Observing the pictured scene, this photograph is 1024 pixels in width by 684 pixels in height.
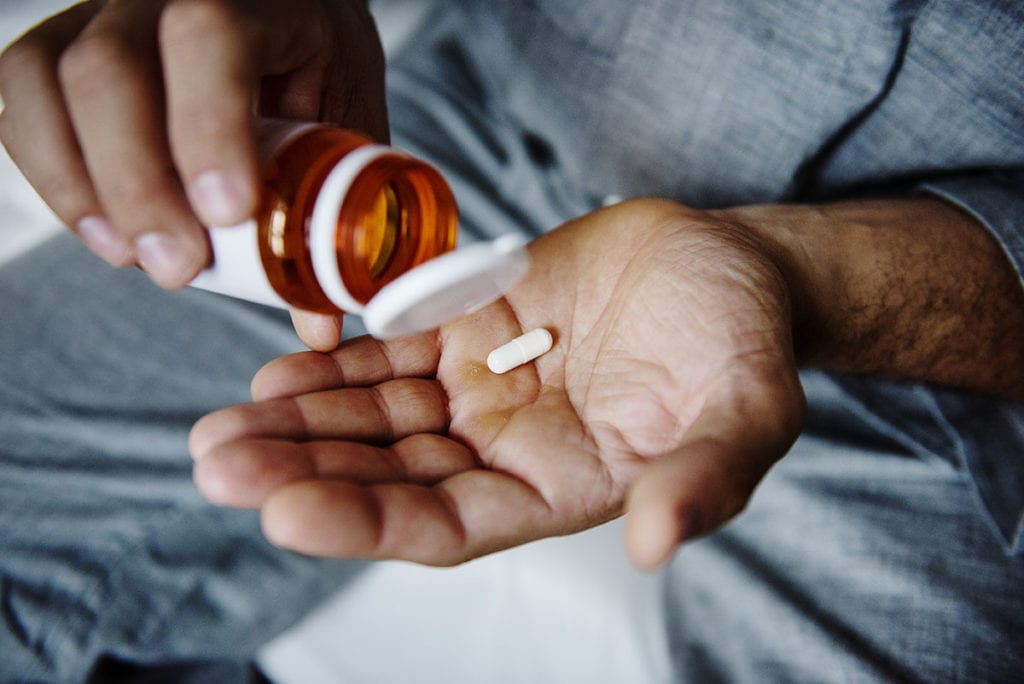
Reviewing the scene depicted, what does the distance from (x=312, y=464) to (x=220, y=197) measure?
28cm

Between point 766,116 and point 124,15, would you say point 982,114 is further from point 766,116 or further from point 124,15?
point 124,15

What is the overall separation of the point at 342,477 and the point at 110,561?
513 millimetres

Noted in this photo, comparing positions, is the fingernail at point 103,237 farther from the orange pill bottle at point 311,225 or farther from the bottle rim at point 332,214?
the bottle rim at point 332,214

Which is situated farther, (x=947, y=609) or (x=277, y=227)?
(x=947, y=609)

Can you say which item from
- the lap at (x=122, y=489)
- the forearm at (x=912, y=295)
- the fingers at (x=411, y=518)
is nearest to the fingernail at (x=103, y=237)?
the fingers at (x=411, y=518)

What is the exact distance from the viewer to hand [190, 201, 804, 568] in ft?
2.15

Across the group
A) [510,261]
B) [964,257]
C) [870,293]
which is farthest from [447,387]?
[964,257]

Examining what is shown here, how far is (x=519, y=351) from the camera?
0.97 m

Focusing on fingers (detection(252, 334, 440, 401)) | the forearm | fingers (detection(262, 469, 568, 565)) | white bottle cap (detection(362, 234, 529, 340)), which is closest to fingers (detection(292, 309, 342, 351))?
fingers (detection(252, 334, 440, 401))

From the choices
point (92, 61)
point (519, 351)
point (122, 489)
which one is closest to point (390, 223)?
point (519, 351)

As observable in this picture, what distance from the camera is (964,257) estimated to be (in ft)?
3.90

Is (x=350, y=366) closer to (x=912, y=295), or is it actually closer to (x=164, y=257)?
(x=164, y=257)

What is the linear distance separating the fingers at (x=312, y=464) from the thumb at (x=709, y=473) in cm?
27

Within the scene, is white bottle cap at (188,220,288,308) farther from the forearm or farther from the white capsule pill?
the forearm
